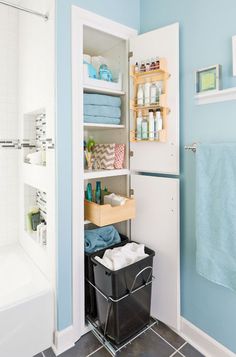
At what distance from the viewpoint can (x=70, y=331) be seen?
1657 mm

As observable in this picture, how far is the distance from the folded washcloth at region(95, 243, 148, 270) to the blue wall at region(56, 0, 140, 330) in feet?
0.82

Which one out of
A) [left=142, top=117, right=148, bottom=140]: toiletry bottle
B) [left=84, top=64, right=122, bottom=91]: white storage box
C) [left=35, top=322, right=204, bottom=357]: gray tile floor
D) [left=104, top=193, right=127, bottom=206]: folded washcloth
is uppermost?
[left=84, top=64, right=122, bottom=91]: white storage box

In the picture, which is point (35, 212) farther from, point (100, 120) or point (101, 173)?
point (100, 120)

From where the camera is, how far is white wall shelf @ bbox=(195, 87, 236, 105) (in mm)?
1362

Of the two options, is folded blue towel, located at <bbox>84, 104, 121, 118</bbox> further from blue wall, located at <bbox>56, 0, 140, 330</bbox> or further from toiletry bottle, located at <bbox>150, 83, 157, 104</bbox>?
toiletry bottle, located at <bbox>150, 83, 157, 104</bbox>

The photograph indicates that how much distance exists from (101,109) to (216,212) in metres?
1.08

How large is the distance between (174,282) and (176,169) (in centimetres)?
78

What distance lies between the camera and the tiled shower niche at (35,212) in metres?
2.00

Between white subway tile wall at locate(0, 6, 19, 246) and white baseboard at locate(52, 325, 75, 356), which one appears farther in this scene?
white subway tile wall at locate(0, 6, 19, 246)

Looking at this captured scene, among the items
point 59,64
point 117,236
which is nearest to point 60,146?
point 59,64

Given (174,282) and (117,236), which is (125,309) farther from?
(117,236)

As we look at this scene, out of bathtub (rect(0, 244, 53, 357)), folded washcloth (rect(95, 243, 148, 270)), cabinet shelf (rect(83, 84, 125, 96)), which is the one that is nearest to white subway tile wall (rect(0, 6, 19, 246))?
bathtub (rect(0, 244, 53, 357))

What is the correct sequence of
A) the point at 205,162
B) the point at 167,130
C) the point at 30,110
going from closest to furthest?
the point at 205,162
the point at 167,130
the point at 30,110

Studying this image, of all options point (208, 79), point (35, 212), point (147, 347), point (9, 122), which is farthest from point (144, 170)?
point (9, 122)
